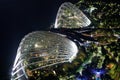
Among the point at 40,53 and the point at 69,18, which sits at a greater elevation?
the point at 69,18

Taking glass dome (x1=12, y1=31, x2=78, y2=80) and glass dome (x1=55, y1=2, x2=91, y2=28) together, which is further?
glass dome (x1=55, y1=2, x2=91, y2=28)

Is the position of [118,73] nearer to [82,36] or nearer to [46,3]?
[82,36]

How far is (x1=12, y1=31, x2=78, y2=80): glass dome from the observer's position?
8805 mm

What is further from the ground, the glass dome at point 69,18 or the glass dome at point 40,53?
the glass dome at point 69,18

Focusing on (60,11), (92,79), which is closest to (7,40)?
(60,11)

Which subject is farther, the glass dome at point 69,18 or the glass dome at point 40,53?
the glass dome at point 69,18

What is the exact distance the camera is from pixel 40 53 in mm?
9109

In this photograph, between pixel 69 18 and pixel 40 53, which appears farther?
pixel 69 18

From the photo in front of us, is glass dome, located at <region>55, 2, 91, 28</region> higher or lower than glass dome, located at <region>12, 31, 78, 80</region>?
higher

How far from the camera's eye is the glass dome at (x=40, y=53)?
880cm

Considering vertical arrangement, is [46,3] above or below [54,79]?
above

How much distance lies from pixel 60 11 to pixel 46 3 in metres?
1.65

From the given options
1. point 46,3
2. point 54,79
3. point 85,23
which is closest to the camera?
point 54,79

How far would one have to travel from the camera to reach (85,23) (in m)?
11.9
